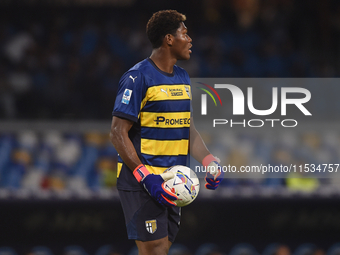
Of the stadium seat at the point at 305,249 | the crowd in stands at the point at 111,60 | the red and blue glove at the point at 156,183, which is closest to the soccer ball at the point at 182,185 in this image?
the red and blue glove at the point at 156,183

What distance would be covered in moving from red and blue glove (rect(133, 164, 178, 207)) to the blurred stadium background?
2580 mm

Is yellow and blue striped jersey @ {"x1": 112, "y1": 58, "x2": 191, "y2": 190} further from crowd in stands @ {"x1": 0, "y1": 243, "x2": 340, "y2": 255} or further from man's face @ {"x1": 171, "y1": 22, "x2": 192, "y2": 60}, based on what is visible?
crowd in stands @ {"x1": 0, "y1": 243, "x2": 340, "y2": 255}

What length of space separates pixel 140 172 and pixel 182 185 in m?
0.29

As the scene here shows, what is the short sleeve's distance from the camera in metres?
3.07

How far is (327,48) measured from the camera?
897 cm

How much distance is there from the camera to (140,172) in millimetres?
3037

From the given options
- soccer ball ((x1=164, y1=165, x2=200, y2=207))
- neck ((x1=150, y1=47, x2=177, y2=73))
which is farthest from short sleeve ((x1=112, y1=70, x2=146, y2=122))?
soccer ball ((x1=164, y1=165, x2=200, y2=207))

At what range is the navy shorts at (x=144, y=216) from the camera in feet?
10.4

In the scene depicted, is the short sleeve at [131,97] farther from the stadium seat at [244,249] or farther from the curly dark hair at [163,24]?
the stadium seat at [244,249]

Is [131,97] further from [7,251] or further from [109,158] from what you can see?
[7,251]

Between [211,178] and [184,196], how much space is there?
349mm

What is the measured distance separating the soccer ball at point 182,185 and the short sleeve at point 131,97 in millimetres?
455

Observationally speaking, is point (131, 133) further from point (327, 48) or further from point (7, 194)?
point (327, 48)

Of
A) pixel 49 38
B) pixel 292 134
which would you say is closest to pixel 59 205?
pixel 292 134
